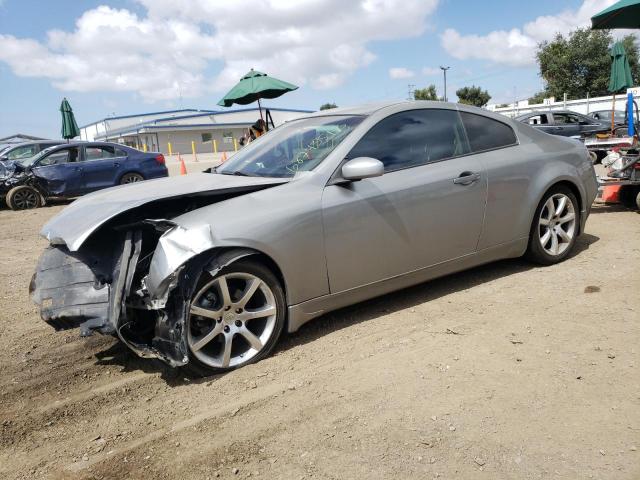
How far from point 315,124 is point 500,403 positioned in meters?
2.56

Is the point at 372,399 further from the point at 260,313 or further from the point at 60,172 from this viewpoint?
the point at 60,172

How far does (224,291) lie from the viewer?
10.2 ft

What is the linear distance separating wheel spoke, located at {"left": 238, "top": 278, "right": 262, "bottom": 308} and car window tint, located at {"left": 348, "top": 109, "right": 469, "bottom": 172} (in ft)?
3.78

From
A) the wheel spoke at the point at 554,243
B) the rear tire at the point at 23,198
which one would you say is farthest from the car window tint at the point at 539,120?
the rear tire at the point at 23,198

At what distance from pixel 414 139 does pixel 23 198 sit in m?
11.1

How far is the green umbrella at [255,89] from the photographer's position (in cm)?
1094

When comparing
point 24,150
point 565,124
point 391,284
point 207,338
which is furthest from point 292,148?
point 565,124

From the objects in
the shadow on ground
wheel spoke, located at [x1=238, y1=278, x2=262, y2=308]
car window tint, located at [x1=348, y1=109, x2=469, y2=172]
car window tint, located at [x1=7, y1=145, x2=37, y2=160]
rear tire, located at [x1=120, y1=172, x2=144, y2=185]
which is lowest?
the shadow on ground

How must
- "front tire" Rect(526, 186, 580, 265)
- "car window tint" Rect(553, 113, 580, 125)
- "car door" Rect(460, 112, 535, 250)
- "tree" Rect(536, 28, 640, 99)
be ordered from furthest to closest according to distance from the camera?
"tree" Rect(536, 28, 640, 99)
"car window tint" Rect(553, 113, 580, 125)
"front tire" Rect(526, 186, 580, 265)
"car door" Rect(460, 112, 535, 250)

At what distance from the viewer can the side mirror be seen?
3.46m

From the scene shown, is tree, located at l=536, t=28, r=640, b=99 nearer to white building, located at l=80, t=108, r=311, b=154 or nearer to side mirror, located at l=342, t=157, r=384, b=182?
white building, located at l=80, t=108, r=311, b=154

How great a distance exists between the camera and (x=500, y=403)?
2674mm

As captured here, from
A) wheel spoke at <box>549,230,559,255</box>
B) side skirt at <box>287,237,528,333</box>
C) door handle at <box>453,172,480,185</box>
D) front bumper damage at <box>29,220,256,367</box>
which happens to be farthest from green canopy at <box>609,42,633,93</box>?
front bumper damage at <box>29,220,256,367</box>

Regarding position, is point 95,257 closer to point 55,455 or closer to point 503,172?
point 55,455
